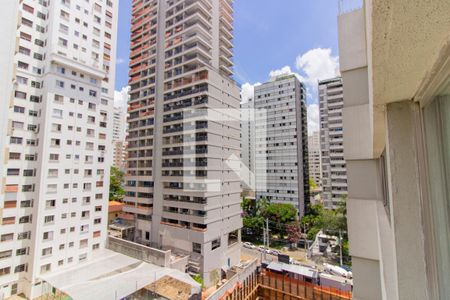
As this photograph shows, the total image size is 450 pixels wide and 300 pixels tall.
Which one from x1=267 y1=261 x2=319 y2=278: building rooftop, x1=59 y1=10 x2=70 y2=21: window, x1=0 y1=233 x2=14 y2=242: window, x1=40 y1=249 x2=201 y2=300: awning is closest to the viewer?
x1=40 y1=249 x2=201 y2=300: awning

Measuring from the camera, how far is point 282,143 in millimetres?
20547

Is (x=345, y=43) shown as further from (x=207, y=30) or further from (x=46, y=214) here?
(x=207, y=30)

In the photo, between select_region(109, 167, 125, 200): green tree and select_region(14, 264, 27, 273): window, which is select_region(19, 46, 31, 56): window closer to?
select_region(14, 264, 27, 273): window

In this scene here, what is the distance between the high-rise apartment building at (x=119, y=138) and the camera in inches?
1399

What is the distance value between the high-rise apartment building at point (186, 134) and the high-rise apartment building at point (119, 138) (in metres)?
21.7

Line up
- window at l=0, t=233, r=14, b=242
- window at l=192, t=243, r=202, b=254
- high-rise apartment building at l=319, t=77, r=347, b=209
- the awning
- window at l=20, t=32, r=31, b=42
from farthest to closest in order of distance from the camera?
high-rise apartment building at l=319, t=77, r=347, b=209, window at l=192, t=243, r=202, b=254, window at l=20, t=32, r=31, b=42, window at l=0, t=233, r=14, b=242, the awning

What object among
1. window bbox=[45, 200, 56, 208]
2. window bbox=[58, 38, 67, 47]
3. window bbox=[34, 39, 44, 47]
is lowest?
window bbox=[45, 200, 56, 208]

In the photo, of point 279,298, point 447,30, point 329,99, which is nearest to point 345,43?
point 447,30

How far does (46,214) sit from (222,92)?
31.8 feet

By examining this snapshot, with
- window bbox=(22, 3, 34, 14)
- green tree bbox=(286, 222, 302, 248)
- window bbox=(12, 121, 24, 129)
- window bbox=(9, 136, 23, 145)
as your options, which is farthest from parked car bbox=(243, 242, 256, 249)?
window bbox=(22, 3, 34, 14)

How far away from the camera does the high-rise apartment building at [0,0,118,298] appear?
8578 mm

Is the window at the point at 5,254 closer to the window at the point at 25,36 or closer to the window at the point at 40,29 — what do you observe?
the window at the point at 25,36

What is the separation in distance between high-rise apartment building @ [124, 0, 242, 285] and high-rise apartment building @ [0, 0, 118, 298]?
99.0 inches

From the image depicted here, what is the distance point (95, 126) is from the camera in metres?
10.8
